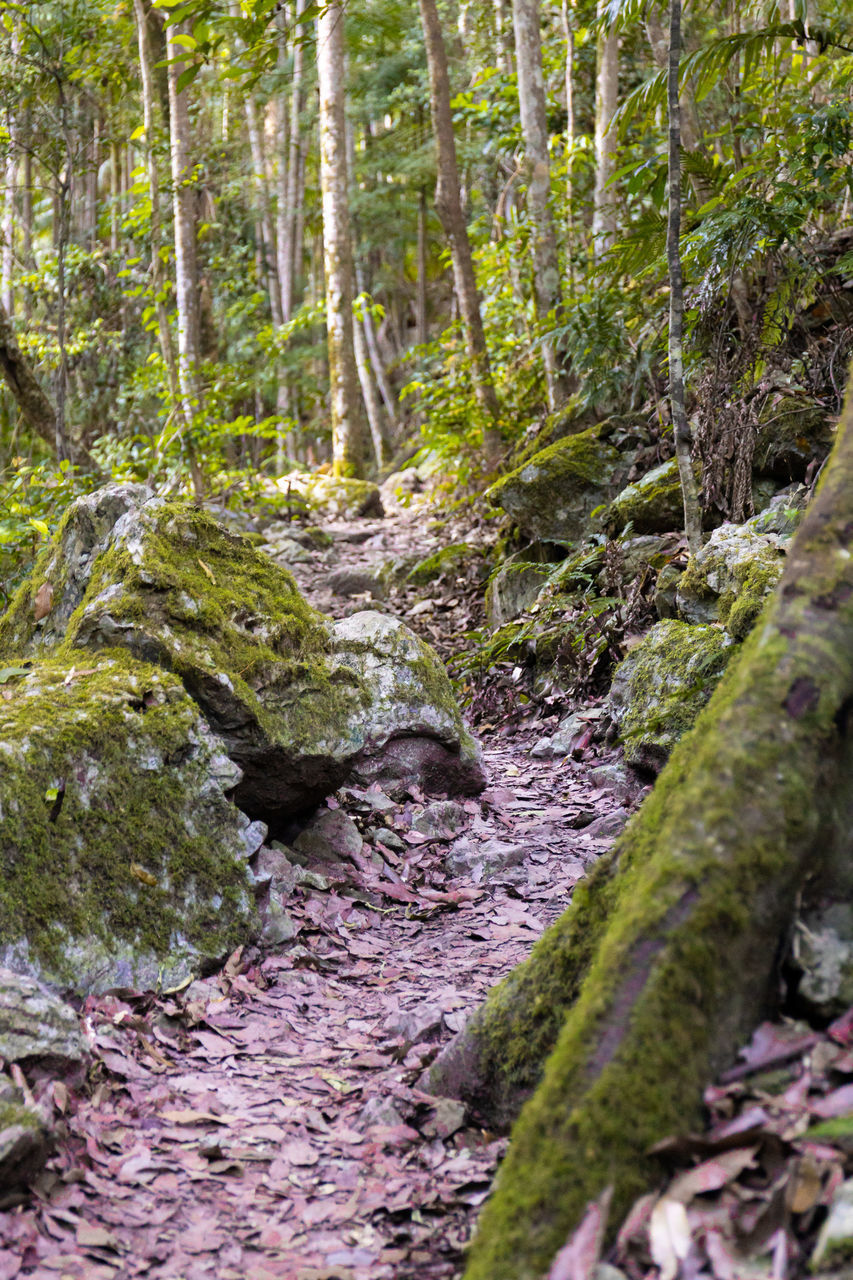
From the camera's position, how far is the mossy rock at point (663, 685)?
4.88 m

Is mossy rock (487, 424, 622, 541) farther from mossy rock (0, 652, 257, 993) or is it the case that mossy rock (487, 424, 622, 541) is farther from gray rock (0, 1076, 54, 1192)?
gray rock (0, 1076, 54, 1192)

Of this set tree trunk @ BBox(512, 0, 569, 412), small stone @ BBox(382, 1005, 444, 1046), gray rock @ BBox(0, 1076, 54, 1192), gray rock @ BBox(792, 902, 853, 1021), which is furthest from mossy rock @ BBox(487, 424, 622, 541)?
gray rock @ BBox(0, 1076, 54, 1192)

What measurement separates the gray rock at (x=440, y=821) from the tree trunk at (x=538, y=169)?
6.06 meters

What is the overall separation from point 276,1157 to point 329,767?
7.06ft

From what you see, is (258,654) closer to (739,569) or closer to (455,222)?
(739,569)

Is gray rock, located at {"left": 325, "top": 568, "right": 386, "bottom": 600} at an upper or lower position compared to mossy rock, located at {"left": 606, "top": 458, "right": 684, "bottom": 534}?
lower

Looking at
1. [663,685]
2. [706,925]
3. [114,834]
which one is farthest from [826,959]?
[663,685]

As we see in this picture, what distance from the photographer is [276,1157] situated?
246 centimetres

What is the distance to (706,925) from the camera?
5.78 ft

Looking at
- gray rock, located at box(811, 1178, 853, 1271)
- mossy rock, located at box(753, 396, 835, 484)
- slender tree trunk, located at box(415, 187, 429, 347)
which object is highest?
slender tree trunk, located at box(415, 187, 429, 347)

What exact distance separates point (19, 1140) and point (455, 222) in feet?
34.6

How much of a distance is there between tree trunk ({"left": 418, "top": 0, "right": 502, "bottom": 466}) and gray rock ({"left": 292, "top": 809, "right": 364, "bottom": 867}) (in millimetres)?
7199

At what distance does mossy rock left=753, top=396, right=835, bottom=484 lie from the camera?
6.39 m

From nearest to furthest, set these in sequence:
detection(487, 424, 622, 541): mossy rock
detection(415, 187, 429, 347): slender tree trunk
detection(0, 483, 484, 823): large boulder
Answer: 1. detection(0, 483, 484, 823): large boulder
2. detection(487, 424, 622, 541): mossy rock
3. detection(415, 187, 429, 347): slender tree trunk
